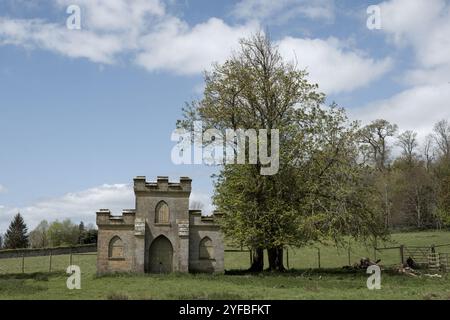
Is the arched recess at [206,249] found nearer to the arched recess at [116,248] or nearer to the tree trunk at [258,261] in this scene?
the tree trunk at [258,261]

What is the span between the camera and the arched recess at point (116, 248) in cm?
3225

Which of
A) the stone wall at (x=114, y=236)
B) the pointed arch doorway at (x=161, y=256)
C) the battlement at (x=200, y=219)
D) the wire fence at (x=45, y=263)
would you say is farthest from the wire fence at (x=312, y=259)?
the pointed arch doorway at (x=161, y=256)

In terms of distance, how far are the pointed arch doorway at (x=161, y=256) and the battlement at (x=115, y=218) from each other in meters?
2.15

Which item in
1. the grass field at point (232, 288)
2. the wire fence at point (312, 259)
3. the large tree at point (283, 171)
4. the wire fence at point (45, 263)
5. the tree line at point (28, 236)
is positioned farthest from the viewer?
the tree line at point (28, 236)

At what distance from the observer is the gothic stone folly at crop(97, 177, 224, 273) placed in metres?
32.1

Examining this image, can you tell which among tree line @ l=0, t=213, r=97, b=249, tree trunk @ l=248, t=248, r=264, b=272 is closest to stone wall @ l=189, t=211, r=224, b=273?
tree trunk @ l=248, t=248, r=264, b=272

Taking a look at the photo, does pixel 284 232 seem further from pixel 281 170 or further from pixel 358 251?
pixel 358 251

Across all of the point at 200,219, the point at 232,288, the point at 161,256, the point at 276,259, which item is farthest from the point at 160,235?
the point at 232,288

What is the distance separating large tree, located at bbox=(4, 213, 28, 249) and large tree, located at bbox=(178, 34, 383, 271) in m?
53.1

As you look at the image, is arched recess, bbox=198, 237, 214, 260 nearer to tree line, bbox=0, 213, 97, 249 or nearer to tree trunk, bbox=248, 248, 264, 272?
tree trunk, bbox=248, 248, 264, 272

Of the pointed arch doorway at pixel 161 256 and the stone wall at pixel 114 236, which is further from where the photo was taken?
the pointed arch doorway at pixel 161 256

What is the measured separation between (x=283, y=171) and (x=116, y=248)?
1197cm

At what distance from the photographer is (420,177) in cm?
6650
